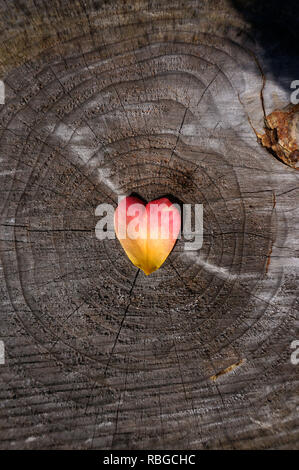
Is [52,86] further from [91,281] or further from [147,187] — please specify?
[91,281]

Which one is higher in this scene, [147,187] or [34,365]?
[147,187]

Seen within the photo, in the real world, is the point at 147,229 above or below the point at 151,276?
above

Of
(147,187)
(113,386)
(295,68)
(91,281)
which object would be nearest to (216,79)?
(295,68)
